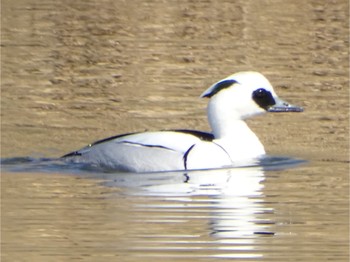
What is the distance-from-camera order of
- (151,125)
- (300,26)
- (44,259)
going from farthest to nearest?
(300,26) < (151,125) < (44,259)

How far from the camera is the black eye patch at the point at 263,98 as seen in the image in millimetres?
12383

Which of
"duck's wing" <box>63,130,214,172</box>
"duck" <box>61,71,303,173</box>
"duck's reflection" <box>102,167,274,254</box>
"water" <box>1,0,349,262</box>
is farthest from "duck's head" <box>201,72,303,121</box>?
"duck's reflection" <box>102,167,274,254</box>

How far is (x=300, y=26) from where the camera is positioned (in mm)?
20812

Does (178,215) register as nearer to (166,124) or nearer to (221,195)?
(221,195)

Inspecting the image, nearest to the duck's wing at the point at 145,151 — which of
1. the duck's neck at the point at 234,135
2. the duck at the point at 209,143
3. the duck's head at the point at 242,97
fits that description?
the duck at the point at 209,143

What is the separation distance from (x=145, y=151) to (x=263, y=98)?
1222 mm

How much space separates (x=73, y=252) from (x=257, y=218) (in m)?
1.74

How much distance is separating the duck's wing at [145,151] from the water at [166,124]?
20 cm

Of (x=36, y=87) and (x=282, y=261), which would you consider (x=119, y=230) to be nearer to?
(x=282, y=261)

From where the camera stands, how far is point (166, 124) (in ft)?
47.2

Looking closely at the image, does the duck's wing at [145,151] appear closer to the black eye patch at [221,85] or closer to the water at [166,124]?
the water at [166,124]

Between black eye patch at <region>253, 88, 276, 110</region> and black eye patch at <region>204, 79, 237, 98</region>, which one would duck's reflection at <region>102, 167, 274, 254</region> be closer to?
black eye patch at <region>253, 88, 276, 110</region>

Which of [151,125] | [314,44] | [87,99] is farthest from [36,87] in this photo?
[314,44]

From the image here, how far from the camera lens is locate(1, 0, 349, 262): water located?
879cm
